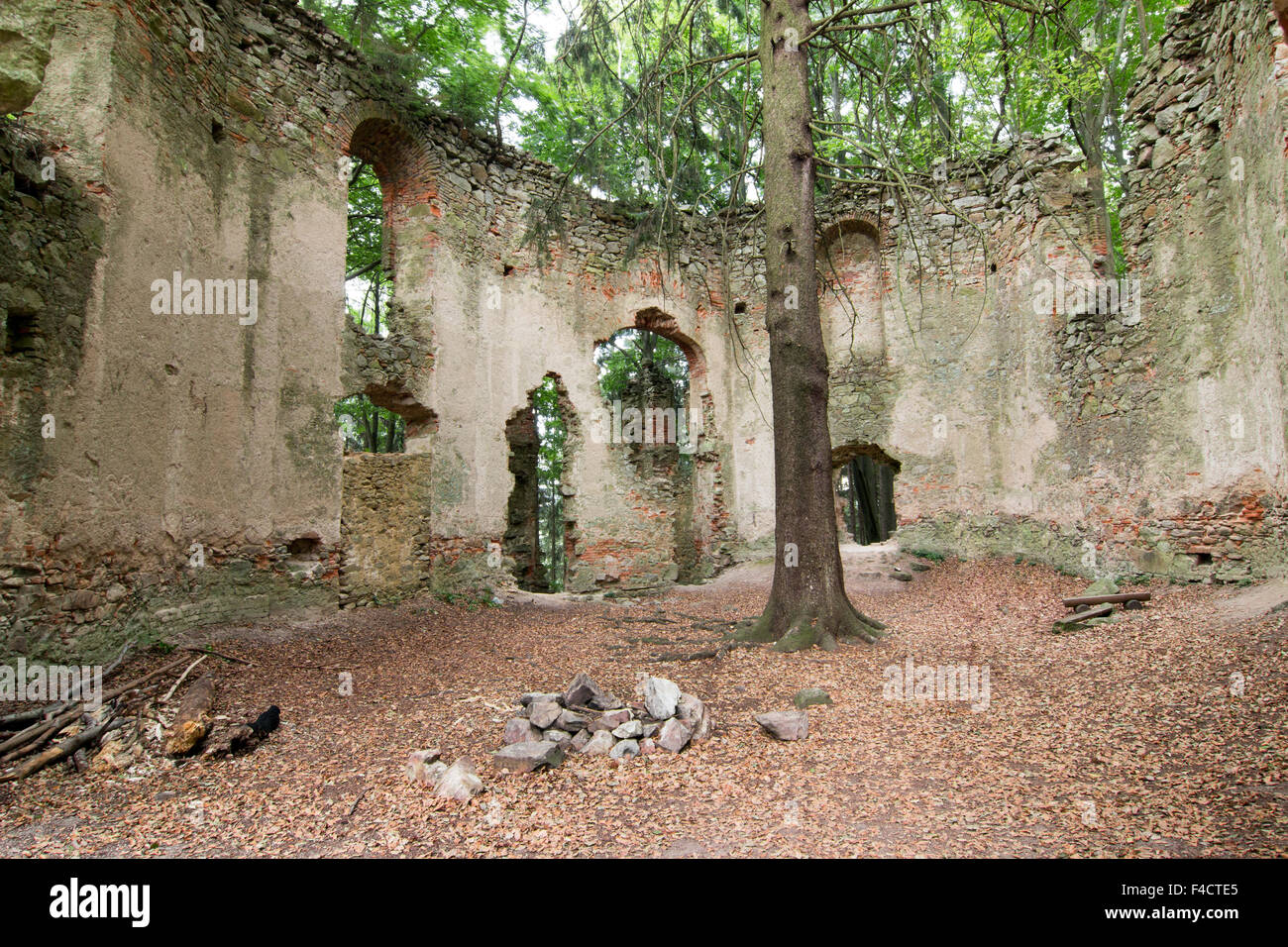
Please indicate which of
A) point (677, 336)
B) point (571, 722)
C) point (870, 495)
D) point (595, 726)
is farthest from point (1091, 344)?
point (870, 495)

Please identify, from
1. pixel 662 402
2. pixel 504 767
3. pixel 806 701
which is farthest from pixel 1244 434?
pixel 662 402

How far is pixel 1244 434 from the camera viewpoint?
23.1ft

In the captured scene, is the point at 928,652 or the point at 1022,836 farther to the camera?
the point at 928,652

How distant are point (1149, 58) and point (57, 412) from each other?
39.8ft

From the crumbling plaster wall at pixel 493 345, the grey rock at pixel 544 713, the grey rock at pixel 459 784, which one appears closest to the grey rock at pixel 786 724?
the grey rock at pixel 544 713

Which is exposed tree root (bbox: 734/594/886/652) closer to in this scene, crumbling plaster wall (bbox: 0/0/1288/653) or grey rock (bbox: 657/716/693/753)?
grey rock (bbox: 657/716/693/753)

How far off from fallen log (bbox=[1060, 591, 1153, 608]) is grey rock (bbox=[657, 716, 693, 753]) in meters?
5.30

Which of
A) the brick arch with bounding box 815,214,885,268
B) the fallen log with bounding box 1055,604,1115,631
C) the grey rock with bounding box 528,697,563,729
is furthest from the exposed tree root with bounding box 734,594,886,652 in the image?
the brick arch with bounding box 815,214,885,268

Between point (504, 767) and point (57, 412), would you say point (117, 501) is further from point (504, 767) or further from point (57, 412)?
point (504, 767)

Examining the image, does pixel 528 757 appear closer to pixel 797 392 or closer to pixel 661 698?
pixel 661 698

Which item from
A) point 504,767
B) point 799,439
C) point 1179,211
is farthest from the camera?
point 1179,211

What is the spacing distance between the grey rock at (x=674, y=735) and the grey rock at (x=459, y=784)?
3.49 feet

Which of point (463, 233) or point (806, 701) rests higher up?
point (463, 233)

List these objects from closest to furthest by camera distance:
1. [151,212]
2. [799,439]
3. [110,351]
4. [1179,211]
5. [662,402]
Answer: [110,351] → [151,212] → [799,439] → [1179,211] → [662,402]
